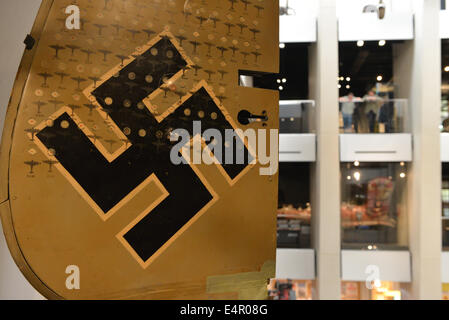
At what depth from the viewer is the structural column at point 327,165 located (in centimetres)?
600

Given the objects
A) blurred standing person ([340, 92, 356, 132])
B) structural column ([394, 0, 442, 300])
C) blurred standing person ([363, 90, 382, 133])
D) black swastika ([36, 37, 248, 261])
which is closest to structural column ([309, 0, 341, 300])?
blurred standing person ([340, 92, 356, 132])

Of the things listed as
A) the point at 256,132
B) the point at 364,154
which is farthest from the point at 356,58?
the point at 256,132

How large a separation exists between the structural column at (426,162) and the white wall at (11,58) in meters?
6.01

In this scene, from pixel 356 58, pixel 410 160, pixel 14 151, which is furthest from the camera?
pixel 356 58

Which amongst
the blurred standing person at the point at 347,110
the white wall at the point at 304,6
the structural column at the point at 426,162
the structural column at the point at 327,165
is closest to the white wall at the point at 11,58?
the structural column at the point at 327,165

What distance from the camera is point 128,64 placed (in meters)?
0.89

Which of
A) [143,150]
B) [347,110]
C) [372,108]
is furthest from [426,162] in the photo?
[143,150]

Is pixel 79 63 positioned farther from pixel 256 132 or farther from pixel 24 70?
pixel 256 132

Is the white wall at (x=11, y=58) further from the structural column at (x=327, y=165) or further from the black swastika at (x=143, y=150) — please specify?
the structural column at (x=327, y=165)

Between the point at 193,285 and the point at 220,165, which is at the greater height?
the point at 220,165

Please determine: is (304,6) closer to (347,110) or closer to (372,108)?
(347,110)

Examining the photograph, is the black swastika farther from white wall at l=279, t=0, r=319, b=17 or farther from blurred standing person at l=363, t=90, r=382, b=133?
white wall at l=279, t=0, r=319, b=17

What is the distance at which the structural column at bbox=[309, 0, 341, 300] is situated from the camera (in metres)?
6.00

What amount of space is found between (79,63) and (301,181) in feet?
20.0
